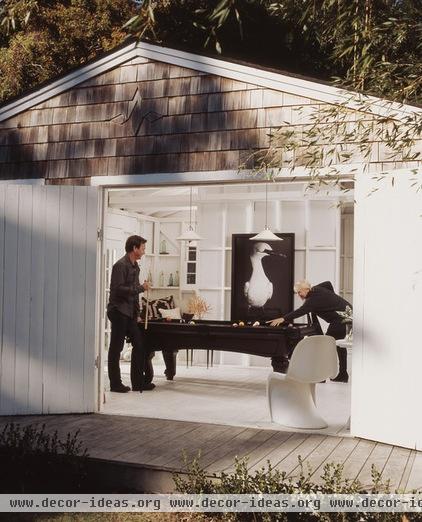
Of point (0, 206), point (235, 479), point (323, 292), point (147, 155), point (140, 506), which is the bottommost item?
point (140, 506)

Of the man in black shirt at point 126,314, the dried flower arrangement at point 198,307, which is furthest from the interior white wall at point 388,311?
the dried flower arrangement at point 198,307

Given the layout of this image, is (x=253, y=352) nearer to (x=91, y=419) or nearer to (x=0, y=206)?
(x=91, y=419)

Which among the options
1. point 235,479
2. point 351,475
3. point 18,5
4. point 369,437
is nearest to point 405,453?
point 369,437

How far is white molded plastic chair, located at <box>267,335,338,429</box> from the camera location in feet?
21.5

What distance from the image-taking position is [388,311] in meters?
6.06

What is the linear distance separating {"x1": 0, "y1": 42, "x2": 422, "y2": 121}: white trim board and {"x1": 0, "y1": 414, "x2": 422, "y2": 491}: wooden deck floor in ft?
9.58

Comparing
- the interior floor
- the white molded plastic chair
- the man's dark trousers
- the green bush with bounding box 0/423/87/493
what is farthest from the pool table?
the green bush with bounding box 0/423/87/493

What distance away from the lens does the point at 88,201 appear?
23.6 feet

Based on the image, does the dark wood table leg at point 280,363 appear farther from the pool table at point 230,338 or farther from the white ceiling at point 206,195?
the white ceiling at point 206,195

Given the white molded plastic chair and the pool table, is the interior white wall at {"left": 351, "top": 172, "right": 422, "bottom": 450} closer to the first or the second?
the white molded plastic chair

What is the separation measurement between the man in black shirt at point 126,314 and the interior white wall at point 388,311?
10.9 ft

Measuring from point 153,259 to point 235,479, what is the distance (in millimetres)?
9843

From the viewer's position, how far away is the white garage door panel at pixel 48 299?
7090mm

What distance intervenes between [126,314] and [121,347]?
0.41 meters
